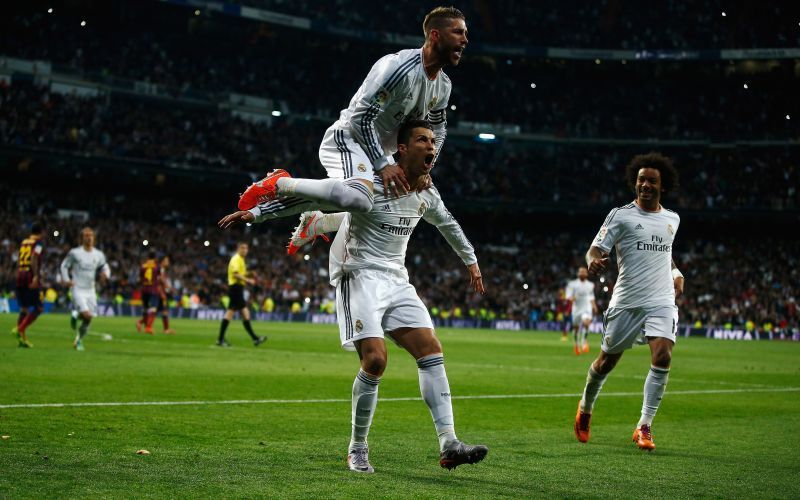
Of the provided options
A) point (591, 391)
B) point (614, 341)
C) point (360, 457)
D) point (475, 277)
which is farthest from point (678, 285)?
point (360, 457)

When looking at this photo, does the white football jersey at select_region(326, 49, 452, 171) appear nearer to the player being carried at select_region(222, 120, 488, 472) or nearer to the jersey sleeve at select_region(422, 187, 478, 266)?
the player being carried at select_region(222, 120, 488, 472)

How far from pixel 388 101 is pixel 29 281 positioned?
14.4 metres

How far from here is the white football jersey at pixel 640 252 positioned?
9.20m

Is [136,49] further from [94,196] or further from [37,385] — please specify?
[37,385]

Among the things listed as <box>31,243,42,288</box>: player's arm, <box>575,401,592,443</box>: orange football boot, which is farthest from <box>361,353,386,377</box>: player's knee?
<box>31,243,42,288</box>: player's arm

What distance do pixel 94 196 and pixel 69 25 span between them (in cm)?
991

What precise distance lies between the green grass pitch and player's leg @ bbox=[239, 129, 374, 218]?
180 centimetres

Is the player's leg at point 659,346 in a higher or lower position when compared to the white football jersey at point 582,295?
lower

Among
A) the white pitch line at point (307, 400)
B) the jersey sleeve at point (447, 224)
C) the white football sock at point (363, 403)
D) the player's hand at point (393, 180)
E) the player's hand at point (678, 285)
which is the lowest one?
the white pitch line at point (307, 400)

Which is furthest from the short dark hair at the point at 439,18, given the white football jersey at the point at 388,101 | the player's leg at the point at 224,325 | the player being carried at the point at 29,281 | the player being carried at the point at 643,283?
the player's leg at the point at 224,325

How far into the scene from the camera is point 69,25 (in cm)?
5397

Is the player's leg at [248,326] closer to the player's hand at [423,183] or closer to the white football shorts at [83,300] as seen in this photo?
the white football shorts at [83,300]

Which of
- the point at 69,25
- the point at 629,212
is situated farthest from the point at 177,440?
the point at 69,25

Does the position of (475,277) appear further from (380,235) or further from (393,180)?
(393,180)
